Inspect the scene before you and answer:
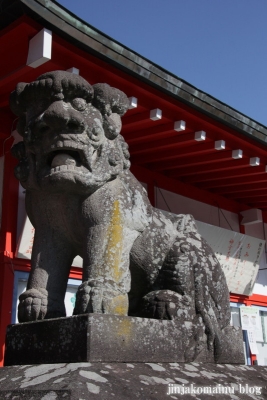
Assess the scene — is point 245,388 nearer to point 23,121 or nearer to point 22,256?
point 23,121

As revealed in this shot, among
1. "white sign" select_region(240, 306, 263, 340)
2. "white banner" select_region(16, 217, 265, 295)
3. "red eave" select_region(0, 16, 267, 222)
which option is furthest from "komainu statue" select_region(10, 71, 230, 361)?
"white sign" select_region(240, 306, 263, 340)

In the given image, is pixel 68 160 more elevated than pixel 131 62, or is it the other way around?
pixel 131 62

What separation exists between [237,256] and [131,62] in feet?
12.4

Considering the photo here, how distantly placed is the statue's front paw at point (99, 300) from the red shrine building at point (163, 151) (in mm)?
2035

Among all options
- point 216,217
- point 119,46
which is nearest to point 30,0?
point 119,46

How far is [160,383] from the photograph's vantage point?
164cm

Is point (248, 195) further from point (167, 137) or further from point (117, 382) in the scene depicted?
point (117, 382)

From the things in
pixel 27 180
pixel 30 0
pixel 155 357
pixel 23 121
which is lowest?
pixel 155 357

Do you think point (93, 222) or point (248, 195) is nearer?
point (93, 222)

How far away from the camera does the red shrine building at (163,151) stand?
3.58 m

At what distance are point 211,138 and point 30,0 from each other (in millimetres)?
2468

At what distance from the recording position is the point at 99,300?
1807 mm

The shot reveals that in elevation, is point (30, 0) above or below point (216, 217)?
above

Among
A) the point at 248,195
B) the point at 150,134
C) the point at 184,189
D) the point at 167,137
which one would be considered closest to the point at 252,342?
the point at 248,195
